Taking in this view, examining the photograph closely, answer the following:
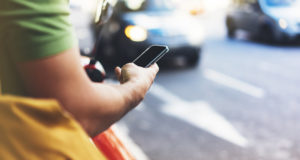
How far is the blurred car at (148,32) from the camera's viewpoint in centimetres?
772

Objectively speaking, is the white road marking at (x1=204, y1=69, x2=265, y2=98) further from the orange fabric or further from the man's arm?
the man's arm

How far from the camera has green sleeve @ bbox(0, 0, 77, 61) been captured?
89 centimetres

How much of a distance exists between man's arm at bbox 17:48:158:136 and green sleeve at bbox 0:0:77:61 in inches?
0.9

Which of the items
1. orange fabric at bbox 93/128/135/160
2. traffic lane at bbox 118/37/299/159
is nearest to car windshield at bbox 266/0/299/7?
traffic lane at bbox 118/37/299/159

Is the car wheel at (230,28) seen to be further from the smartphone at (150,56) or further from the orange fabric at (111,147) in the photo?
the smartphone at (150,56)

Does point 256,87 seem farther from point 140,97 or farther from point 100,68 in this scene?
point 140,97

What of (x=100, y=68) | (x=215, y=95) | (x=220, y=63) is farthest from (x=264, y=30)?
(x=100, y=68)

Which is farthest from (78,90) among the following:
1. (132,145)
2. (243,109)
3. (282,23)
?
(282,23)

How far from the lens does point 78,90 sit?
97 centimetres

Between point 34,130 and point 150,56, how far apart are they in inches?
21.5

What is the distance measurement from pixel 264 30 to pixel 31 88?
10.9m

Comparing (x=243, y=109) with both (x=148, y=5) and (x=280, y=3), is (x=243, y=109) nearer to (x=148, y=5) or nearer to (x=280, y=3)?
(x=148, y=5)

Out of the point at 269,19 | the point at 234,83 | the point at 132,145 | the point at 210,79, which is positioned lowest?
the point at 269,19

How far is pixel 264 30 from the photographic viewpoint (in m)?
11.2
